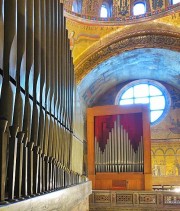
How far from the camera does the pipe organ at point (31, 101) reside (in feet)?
6.35

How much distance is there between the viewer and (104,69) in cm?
1290

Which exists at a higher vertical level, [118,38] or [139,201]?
[118,38]

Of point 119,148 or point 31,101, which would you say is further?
point 119,148

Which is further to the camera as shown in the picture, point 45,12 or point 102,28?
point 102,28

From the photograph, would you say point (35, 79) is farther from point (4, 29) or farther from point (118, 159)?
point (118, 159)

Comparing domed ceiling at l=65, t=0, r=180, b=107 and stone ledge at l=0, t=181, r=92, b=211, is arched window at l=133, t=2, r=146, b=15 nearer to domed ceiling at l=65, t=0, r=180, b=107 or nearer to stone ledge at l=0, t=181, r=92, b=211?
domed ceiling at l=65, t=0, r=180, b=107

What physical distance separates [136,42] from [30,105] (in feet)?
32.4

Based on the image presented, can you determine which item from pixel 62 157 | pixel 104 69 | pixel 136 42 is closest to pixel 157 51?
pixel 136 42

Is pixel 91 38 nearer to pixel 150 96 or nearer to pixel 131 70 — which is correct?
pixel 131 70

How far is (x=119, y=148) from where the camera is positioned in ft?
32.2

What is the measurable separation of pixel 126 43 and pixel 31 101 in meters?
9.76

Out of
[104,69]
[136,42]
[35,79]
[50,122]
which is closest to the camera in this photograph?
[35,79]

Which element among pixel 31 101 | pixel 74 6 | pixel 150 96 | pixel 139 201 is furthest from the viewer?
pixel 150 96

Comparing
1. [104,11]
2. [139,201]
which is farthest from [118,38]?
[139,201]
